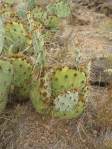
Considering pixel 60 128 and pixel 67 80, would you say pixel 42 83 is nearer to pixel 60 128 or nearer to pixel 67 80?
pixel 67 80

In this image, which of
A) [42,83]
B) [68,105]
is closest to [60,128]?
[68,105]

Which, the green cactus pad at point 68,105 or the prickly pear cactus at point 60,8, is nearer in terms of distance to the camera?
the green cactus pad at point 68,105

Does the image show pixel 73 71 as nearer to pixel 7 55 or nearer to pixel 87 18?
pixel 7 55

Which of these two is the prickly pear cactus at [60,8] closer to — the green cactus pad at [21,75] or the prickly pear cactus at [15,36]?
the prickly pear cactus at [15,36]

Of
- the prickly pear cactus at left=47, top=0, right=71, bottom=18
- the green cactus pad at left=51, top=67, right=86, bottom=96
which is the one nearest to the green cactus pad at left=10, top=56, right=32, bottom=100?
the green cactus pad at left=51, top=67, right=86, bottom=96

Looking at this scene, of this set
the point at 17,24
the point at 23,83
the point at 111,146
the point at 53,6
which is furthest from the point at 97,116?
the point at 53,6

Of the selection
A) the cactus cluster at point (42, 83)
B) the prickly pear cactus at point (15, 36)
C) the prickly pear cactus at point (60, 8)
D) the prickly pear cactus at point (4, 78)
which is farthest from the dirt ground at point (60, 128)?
the prickly pear cactus at point (60, 8)
